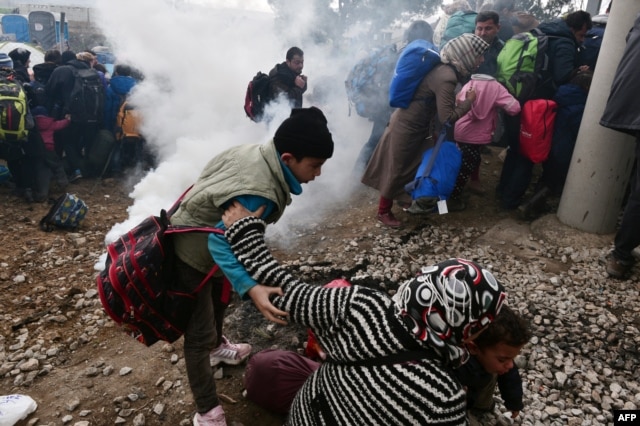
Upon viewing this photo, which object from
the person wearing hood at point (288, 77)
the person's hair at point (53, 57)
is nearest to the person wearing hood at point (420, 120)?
the person wearing hood at point (288, 77)

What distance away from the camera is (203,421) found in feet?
7.97

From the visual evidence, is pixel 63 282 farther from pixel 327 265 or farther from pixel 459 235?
pixel 459 235

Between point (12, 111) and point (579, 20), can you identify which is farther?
point (12, 111)

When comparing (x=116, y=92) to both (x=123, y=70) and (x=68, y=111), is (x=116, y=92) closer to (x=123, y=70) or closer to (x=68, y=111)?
(x=123, y=70)

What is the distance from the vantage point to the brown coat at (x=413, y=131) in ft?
14.6

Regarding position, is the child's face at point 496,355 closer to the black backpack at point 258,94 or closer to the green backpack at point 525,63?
the green backpack at point 525,63

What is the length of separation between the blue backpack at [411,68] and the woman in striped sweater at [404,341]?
3.45m

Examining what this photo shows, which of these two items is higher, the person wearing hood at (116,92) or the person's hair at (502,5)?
the person's hair at (502,5)

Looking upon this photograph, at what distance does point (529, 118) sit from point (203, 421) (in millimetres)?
4332

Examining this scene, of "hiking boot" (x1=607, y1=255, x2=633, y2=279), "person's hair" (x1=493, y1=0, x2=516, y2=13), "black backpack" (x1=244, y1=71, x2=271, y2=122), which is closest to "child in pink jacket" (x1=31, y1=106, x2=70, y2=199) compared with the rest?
"black backpack" (x1=244, y1=71, x2=271, y2=122)

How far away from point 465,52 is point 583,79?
141 cm

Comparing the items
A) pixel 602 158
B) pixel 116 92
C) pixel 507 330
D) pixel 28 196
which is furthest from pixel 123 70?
pixel 507 330

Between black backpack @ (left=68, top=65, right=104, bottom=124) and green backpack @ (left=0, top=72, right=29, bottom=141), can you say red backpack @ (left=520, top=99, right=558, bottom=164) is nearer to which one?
green backpack @ (left=0, top=72, right=29, bottom=141)

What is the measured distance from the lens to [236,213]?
1.87 m
